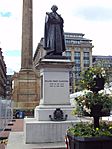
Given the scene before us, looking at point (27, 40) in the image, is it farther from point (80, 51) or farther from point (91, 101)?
point (80, 51)

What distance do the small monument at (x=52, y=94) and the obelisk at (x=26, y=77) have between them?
107 ft

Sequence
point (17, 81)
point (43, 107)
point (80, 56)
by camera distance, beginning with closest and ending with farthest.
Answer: point (43, 107) < point (17, 81) < point (80, 56)

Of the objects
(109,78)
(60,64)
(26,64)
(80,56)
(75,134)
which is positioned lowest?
(75,134)

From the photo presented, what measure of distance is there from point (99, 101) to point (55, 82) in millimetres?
4726

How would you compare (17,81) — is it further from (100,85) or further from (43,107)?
(100,85)

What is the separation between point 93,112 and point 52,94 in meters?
4.58

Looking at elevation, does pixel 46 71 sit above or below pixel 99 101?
above

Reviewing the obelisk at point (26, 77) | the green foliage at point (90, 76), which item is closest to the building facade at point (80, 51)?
the obelisk at point (26, 77)

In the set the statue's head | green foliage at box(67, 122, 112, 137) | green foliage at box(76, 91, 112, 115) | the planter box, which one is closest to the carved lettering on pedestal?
the statue's head

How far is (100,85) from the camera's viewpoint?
750 cm

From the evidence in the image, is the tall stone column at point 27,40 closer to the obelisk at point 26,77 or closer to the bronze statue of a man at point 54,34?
the obelisk at point 26,77

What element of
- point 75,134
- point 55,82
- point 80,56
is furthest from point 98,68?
point 80,56

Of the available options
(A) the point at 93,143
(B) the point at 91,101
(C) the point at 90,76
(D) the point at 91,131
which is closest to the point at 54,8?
(C) the point at 90,76

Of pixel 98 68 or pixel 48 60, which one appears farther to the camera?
pixel 48 60
